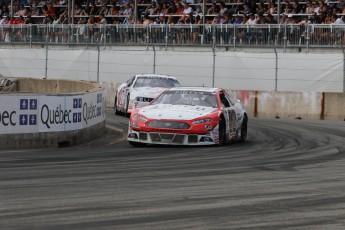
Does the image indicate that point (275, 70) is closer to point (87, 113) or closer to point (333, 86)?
point (333, 86)

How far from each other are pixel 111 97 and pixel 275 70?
586 centimetres

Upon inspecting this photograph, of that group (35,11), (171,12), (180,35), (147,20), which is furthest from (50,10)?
(180,35)

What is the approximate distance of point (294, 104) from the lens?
104ft

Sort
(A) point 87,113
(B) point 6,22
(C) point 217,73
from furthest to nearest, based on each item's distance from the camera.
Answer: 1. (B) point 6,22
2. (C) point 217,73
3. (A) point 87,113

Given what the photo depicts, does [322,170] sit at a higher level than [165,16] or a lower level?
lower

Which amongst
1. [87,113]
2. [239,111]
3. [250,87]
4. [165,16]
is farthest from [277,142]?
[165,16]

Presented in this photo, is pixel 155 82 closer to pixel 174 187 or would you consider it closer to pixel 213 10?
pixel 213 10

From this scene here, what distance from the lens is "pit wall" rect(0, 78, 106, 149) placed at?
18.2 m

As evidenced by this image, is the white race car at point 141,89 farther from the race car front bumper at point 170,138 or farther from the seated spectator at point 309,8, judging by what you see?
the race car front bumper at point 170,138

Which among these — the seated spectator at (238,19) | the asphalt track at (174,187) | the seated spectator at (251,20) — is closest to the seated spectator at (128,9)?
the seated spectator at (238,19)

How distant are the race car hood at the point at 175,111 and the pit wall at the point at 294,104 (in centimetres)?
1178

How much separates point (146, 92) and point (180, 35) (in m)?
9.03

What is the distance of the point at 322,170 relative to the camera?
580 inches

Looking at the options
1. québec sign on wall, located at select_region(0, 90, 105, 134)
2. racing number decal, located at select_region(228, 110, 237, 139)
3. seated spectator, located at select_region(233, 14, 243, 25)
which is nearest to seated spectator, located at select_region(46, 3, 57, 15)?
seated spectator, located at select_region(233, 14, 243, 25)
